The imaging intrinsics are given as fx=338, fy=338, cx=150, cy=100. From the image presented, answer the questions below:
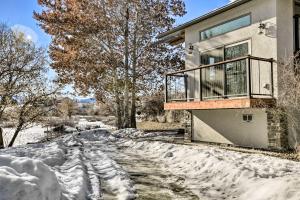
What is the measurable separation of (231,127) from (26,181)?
874 cm

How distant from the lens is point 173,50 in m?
20.5

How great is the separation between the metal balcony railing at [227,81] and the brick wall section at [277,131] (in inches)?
26.2

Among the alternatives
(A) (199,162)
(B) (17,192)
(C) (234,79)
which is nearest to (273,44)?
(C) (234,79)

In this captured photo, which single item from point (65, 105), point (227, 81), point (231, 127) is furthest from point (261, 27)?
point (65, 105)

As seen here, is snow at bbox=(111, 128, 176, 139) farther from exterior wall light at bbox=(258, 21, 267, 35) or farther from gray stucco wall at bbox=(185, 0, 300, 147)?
exterior wall light at bbox=(258, 21, 267, 35)

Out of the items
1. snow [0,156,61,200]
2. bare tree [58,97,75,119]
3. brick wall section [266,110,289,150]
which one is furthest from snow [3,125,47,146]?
snow [0,156,61,200]

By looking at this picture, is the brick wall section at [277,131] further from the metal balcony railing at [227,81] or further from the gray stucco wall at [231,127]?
the metal balcony railing at [227,81]

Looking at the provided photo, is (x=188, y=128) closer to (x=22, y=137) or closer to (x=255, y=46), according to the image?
(x=255, y=46)

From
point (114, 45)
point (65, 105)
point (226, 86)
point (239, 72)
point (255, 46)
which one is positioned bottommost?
point (65, 105)

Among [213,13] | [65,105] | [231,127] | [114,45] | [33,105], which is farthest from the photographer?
[65,105]

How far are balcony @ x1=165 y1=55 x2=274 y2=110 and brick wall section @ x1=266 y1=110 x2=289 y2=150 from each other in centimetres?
45

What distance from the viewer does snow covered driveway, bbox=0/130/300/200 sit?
4.82m

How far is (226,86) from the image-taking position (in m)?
11.6

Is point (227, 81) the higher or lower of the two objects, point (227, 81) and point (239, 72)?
the lower
